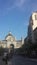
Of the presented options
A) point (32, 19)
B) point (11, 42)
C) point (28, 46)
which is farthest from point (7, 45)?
point (28, 46)

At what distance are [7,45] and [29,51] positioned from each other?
74.6 meters

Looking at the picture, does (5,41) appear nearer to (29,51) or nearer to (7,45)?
(7,45)

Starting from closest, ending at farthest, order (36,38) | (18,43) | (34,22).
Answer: (36,38) < (34,22) < (18,43)

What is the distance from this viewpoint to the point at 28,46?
295ft

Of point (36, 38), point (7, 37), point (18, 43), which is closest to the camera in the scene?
point (36, 38)

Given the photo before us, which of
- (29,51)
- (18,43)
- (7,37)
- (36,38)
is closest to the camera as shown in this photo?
(29,51)

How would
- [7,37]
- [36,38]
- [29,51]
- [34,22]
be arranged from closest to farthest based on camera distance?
1. [29,51]
2. [36,38]
3. [34,22]
4. [7,37]

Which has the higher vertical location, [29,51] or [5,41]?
[5,41]

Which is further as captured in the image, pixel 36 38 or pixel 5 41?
pixel 5 41

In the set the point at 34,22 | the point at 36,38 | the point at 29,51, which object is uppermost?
the point at 34,22

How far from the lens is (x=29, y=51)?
283 ft

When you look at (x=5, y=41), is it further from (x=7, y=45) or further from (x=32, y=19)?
(x=32, y=19)

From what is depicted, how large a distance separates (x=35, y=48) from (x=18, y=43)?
71739 millimetres

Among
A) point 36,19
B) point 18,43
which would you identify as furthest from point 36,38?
point 18,43
